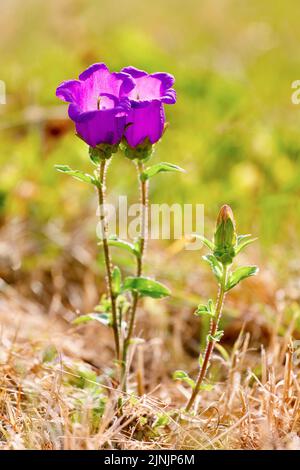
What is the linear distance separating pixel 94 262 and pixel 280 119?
4.47 feet

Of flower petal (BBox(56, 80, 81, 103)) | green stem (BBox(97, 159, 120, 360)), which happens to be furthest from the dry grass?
flower petal (BBox(56, 80, 81, 103))

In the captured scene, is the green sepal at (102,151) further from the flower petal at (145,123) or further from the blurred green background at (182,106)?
the blurred green background at (182,106)

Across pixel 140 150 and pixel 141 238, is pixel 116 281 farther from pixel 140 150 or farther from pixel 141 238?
pixel 140 150

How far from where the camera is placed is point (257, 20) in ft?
15.8

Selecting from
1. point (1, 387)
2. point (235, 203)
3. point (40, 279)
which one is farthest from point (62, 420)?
point (235, 203)

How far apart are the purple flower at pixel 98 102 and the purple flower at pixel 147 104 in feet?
0.11

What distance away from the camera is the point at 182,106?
378 cm

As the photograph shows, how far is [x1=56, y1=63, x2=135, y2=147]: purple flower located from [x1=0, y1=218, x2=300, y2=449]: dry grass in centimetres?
53

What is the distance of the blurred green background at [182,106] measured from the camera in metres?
2.90

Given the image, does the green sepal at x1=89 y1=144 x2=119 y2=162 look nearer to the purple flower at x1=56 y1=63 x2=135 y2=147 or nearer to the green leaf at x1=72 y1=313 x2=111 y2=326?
the purple flower at x1=56 y1=63 x2=135 y2=147

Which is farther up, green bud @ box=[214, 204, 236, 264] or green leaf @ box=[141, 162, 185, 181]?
green leaf @ box=[141, 162, 185, 181]

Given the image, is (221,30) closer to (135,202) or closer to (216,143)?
(216,143)

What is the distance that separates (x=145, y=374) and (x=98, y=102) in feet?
3.09

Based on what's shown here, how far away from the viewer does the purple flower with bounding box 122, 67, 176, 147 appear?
4.79 ft
